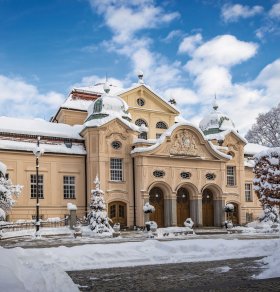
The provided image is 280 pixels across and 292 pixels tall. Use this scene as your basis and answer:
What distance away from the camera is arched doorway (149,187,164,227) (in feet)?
125

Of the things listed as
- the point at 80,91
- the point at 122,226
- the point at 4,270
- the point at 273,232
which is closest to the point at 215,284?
the point at 4,270

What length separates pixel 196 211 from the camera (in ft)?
129

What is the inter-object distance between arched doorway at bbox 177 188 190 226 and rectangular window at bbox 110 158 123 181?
5.62m

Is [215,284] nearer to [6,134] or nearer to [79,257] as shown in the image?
[79,257]

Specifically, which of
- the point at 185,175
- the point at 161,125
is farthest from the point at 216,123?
the point at 185,175

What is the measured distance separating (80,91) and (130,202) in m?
13.5

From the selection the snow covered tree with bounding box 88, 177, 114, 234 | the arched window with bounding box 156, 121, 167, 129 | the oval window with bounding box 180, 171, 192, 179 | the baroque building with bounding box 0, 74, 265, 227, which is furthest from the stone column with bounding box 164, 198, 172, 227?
the arched window with bounding box 156, 121, 167, 129

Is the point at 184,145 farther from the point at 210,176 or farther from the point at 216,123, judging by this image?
the point at 216,123

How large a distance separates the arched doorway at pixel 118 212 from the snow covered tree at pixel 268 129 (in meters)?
28.4

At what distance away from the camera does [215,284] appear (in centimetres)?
1154

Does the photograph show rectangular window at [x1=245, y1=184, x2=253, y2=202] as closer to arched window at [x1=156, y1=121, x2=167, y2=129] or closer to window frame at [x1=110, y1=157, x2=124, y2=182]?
arched window at [x1=156, y1=121, x2=167, y2=129]

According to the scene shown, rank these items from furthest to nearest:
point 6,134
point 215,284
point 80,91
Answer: point 80,91, point 6,134, point 215,284

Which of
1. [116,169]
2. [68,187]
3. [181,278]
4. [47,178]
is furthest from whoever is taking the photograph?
[116,169]

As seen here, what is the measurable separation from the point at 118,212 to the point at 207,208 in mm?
8738
